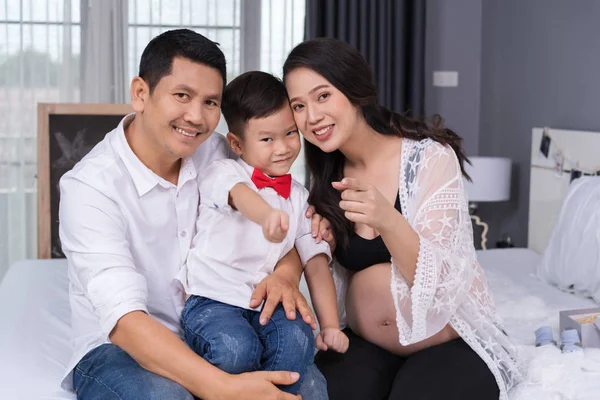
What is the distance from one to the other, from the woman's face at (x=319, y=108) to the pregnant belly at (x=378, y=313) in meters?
0.35

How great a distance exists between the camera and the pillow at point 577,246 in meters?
2.55

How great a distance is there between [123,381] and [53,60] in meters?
2.91

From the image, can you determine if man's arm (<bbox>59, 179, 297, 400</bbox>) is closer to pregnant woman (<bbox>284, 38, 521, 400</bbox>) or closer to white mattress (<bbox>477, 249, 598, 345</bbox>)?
pregnant woman (<bbox>284, 38, 521, 400</bbox>)

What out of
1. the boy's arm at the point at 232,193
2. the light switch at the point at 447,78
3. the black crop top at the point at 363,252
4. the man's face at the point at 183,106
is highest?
the light switch at the point at 447,78

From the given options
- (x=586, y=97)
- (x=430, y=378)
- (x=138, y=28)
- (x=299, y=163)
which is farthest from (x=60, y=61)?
(x=430, y=378)

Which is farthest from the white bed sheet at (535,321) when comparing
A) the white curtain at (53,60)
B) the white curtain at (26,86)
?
the white curtain at (26,86)

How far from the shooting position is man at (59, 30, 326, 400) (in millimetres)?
1436

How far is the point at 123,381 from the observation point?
4.79ft

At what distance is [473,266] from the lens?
1.79 meters

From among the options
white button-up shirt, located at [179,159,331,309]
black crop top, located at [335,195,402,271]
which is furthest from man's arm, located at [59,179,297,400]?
black crop top, located at [335,195,402,271]

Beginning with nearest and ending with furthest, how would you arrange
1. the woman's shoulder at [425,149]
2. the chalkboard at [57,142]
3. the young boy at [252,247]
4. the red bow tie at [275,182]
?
the young boy at [252,247]
the red bow tie at [275,182]
the woman's shoulder at [425,149]
the chalkboard at [57,142]

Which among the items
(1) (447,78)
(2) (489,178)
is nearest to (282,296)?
(2) (489,178)

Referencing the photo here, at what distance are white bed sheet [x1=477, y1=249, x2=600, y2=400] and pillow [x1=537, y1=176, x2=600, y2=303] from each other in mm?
45

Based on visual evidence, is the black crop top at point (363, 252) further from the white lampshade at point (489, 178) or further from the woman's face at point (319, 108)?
the white lampshade at point (489, 178)
